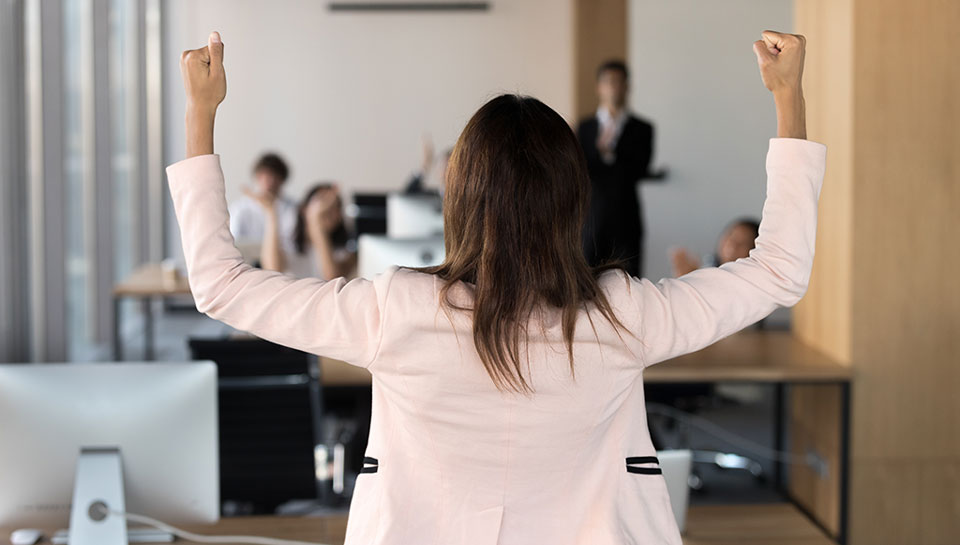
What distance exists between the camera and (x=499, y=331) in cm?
125

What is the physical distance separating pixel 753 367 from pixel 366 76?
6.56 m

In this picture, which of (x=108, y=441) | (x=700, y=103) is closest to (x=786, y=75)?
(x=108, y=441)

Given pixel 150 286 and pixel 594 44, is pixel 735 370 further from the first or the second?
pixel 594 44

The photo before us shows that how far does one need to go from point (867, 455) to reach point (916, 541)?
0.35 m

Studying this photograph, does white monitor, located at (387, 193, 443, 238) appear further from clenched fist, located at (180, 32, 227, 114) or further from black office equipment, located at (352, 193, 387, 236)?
clenched fist, located at (180, 32, 227, 114)

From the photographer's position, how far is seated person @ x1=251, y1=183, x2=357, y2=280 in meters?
4.94

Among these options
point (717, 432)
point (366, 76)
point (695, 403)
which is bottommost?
point (717, 432)

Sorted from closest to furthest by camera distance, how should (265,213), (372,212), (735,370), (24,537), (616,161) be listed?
(24,537)
(735,370)
(372,212)
(616,161)
(265,213)

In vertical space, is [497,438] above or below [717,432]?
above

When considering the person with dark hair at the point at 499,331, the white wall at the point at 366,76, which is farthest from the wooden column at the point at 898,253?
the white wall at the point at 366,76

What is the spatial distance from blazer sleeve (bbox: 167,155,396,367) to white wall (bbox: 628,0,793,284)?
7531mm

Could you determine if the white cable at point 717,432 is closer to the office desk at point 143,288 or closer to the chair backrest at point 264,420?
the chair backrest at point 264,420

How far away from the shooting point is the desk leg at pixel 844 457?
136 inches

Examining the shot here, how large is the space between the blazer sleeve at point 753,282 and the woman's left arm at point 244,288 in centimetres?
33
